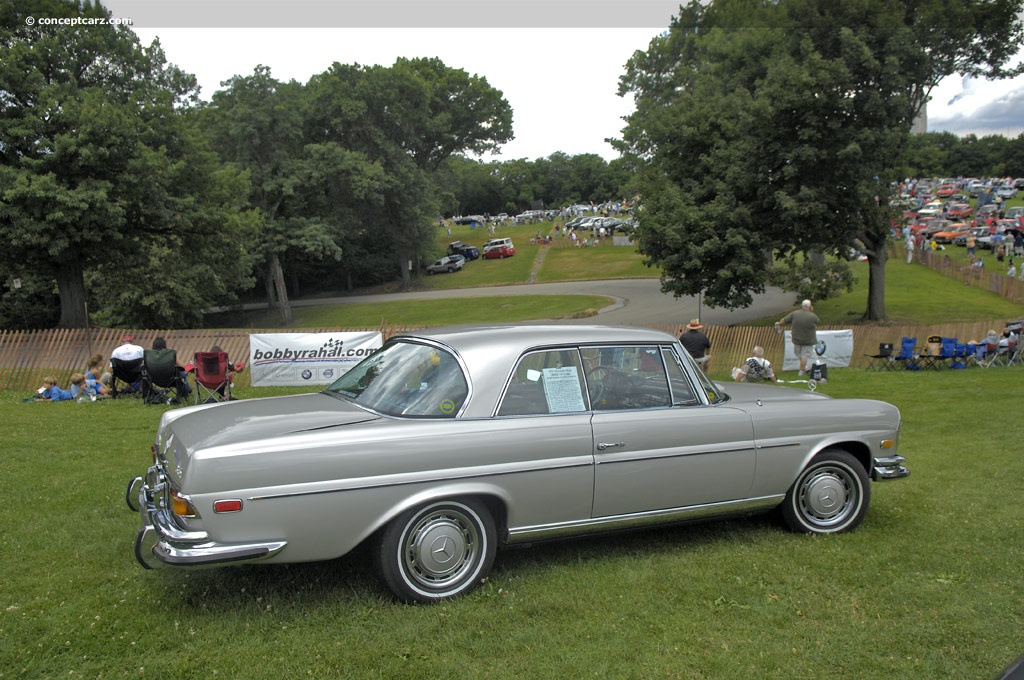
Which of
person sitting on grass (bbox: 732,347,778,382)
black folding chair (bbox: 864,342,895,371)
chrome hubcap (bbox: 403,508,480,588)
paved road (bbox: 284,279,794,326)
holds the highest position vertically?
chrome hubcap (bbox: 403,508,480,588)

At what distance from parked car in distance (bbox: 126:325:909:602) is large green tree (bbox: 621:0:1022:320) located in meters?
24.1

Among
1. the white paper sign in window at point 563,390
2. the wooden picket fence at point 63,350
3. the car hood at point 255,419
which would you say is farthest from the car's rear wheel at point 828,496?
the wooden picket fence at point 63,350

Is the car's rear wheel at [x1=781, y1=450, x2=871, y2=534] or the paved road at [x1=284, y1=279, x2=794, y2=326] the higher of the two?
the car's rear wheel at [x1=781, y1=450, x2=871, y2=534]

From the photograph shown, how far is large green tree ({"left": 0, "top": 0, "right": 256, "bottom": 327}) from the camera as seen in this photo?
84.1ft

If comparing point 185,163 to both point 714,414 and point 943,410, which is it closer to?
point 943,410

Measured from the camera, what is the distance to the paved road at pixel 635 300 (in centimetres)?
3606

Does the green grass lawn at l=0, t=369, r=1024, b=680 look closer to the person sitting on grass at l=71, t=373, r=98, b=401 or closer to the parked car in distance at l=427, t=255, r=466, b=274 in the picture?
the person sitting on grass at l=71, t=373, r=98, b=401

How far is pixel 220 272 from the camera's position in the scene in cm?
4316

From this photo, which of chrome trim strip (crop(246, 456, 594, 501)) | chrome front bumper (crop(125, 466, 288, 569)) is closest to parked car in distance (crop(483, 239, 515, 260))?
chrome trim strip (crop(246, 456, 594, 501))

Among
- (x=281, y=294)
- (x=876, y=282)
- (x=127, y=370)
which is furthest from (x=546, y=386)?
(x=281, y=294)

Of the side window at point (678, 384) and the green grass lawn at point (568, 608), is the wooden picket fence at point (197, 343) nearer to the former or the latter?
the green grass lawn at point (568, 608)

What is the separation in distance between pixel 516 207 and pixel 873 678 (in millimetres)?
125308

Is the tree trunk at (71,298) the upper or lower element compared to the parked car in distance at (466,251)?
upper

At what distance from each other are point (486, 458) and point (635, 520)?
3.91 ft
